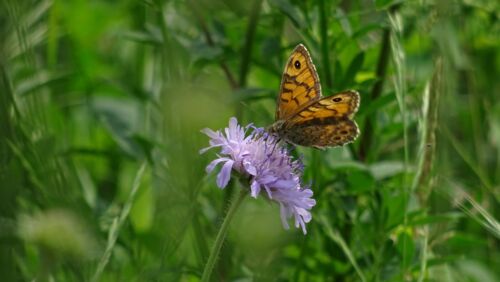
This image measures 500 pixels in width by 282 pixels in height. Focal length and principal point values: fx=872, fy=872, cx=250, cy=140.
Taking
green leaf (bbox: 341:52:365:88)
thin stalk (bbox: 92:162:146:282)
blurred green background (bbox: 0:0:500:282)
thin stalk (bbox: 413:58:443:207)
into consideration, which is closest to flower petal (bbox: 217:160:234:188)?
blurred green background (bbox: 0:0:500:282)

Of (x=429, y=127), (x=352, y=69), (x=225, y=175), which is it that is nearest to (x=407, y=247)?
(x=429, y=127)

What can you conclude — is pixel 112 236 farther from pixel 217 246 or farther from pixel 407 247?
pixel 407 247

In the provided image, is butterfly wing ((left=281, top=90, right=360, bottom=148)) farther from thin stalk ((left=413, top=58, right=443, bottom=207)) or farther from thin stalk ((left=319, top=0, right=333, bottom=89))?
thin stalk ((left=319, top=0, right=333, bottom=89))

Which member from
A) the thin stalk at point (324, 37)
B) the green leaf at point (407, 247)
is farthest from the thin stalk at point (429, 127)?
the thin stalk at point (324, 37)

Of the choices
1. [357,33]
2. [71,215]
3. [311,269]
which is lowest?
[311,269]

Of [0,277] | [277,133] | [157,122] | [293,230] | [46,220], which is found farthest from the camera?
[157,122]

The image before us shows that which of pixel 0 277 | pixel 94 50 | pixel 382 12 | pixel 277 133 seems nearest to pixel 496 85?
pixel 382 12

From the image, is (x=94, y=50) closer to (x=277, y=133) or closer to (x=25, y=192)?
(x=25, y=192)

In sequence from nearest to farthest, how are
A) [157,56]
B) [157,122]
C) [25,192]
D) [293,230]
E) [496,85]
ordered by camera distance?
[25,192] < [293,230] < [157,56] < [157,122] < [496,85]
